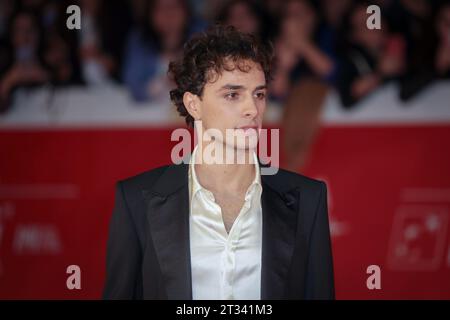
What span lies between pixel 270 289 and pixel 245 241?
5.3 inches

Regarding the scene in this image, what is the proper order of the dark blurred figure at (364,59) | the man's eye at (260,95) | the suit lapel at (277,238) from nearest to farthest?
the suit lapel at (277,238) → the man's eye at (260,95) → the dark blurred figure at (364,59)

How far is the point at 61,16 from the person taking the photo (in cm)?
408

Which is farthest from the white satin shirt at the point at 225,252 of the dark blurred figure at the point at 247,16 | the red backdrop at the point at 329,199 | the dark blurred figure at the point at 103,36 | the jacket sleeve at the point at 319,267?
the dark blurred figure at the point at 103,36

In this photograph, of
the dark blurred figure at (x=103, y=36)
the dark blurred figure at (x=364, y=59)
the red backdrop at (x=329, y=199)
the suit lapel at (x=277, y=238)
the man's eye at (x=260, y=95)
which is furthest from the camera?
the dark blurred figure at (x=103, y=36)

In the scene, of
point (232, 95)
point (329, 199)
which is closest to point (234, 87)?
point (232, 95)

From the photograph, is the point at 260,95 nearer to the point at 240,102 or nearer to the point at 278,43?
the point at 240,102

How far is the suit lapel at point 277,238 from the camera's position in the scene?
1506mm

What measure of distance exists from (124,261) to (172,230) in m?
0.15

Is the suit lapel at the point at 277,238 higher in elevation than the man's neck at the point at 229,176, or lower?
lower

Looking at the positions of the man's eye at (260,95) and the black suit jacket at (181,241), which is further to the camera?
the man's eye at (260,95)

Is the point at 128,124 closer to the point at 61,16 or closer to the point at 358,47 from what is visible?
the point at 61,16

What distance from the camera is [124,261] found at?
1592mm

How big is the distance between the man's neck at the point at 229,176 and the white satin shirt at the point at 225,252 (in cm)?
4

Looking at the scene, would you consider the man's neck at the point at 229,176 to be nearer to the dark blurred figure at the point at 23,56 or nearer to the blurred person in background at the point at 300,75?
the blurred person in background at the point at 300,75
